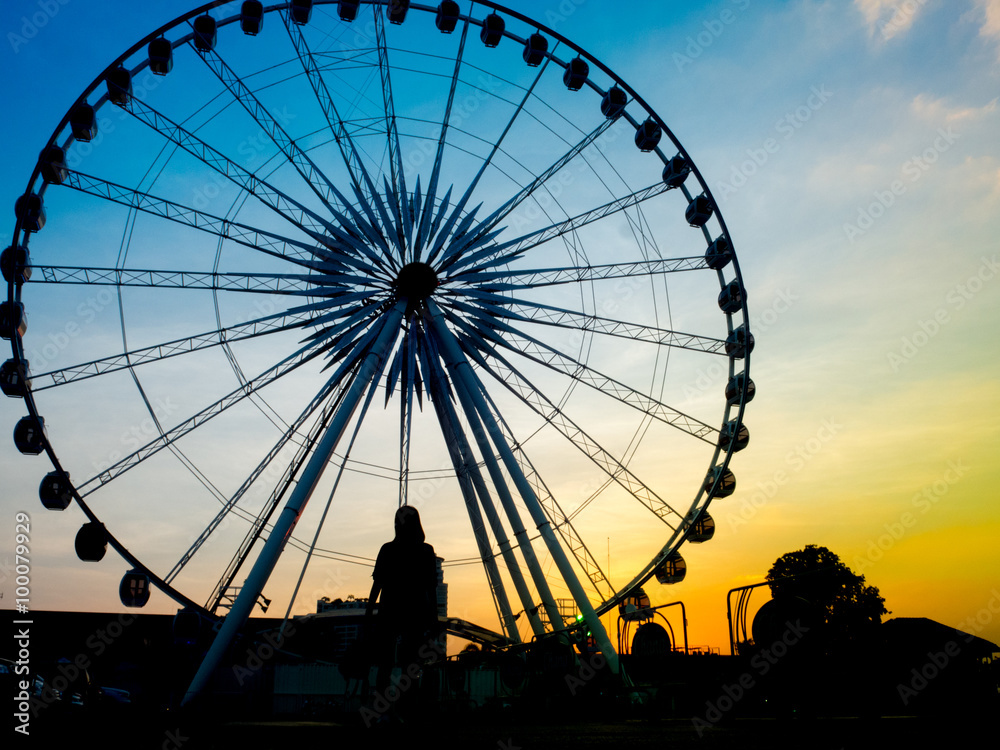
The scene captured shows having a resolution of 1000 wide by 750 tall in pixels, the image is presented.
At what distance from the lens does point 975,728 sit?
7.43 metres

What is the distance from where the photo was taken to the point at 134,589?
64.1 feet

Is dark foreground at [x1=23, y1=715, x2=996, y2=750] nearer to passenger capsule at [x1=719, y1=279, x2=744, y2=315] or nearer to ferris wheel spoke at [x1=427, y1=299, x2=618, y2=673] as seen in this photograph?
ferris wheel spoke at [x1=427, y1=299, x2=618, y2=673]

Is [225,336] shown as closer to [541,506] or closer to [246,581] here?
[246,581]

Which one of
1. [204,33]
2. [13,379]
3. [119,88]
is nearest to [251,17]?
[204,33]

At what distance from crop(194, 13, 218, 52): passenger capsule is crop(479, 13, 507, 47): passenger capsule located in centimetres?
794

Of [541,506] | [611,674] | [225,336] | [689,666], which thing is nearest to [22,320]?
[225,336]

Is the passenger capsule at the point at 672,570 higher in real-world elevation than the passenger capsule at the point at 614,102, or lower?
lower

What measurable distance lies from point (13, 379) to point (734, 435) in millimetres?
20200

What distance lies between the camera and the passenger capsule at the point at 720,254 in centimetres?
2330

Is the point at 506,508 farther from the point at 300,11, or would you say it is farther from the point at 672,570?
the point at 300,11

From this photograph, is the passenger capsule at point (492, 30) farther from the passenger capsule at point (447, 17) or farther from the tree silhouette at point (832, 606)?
the tree silhouette at point (832, 606)

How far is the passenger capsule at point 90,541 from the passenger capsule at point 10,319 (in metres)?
5.44

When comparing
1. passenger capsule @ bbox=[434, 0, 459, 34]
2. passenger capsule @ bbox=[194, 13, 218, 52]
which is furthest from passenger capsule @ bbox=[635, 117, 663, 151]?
passenger capsule @ bbox=[194, 13, 218, 52]

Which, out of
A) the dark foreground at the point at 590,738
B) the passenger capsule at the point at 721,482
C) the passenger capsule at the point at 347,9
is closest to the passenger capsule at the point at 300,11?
the passenger capsule at the point at 347,9
